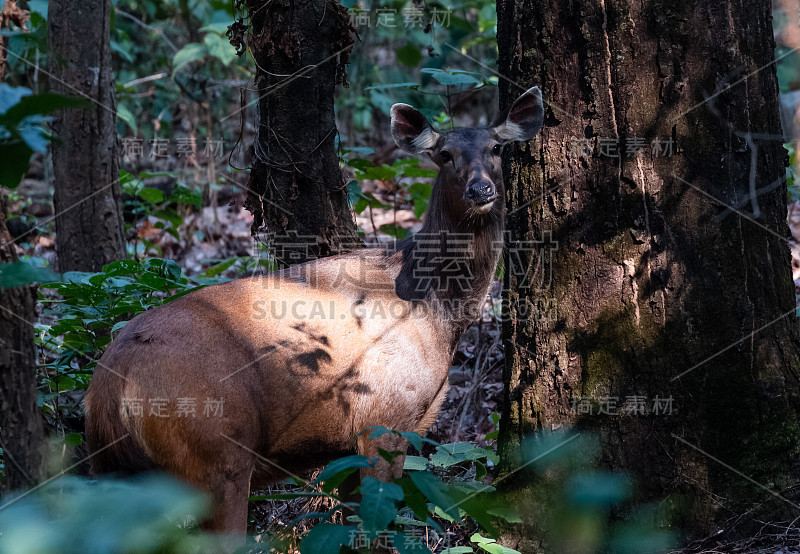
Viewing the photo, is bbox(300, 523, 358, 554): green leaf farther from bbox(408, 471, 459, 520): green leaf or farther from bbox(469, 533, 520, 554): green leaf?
bbox(469, 533, 520, 554): green leaf

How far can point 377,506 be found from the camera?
9.20ft

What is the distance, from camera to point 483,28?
10453 millimetres

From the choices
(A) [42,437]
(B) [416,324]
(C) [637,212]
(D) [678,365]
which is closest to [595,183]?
(C) [637,212]

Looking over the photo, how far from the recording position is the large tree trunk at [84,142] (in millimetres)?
8055

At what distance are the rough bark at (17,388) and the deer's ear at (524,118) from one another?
9.77 feet

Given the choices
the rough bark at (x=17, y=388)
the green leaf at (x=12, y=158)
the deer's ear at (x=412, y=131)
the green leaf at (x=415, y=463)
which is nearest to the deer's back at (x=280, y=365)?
the green leaf at (x=415, y=463)

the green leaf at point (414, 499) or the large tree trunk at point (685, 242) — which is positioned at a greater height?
the large tree trunk at point (685, 242)

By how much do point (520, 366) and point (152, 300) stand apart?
3.06m

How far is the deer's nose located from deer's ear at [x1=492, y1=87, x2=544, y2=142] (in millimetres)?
353

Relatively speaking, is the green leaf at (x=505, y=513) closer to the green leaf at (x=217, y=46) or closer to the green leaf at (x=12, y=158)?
the green leaf at (x=12, y=158)

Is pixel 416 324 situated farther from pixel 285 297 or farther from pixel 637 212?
pixel 637 212

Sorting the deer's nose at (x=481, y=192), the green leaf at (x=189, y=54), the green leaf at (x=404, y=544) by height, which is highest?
the green leaf at (x=189, y=54)

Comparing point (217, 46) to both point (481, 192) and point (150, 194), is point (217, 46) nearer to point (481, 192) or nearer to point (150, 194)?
point (150, 194)

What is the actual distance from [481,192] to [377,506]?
2.57 meters
